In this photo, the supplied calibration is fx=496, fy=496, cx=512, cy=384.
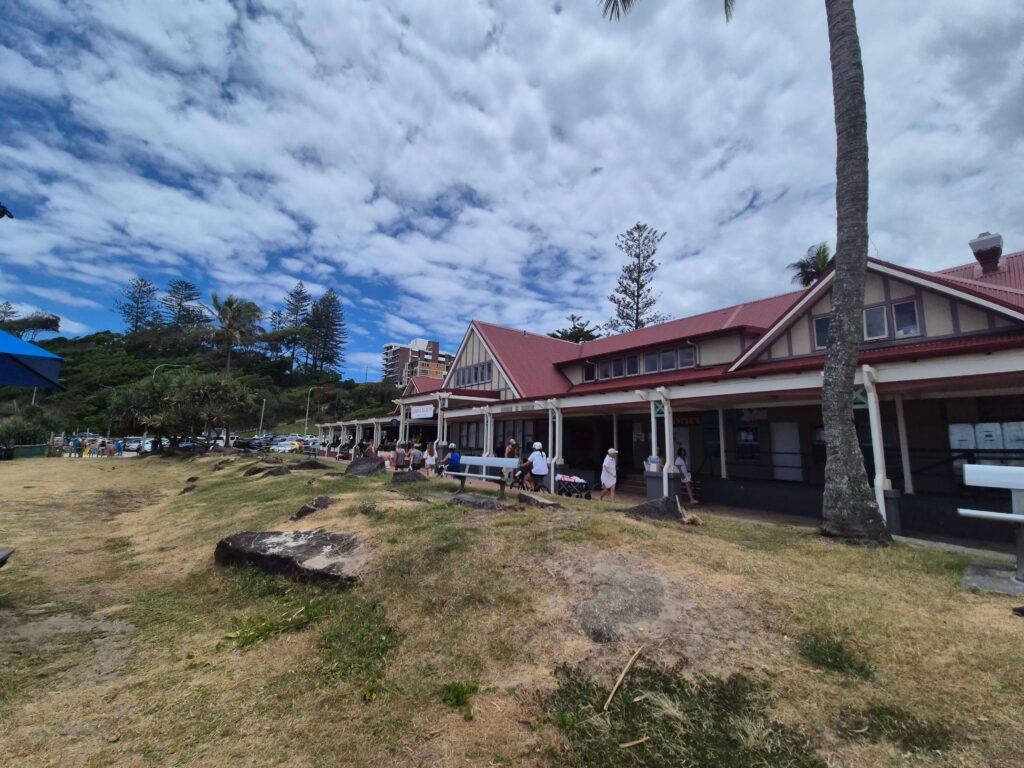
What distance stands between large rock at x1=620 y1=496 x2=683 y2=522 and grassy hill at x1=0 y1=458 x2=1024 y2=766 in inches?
60.7

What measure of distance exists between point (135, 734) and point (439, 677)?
1.96 m

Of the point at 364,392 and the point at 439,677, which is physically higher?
the point at 364,392

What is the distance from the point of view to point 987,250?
1409 centimetres

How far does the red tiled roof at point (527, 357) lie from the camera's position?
80.7 ft

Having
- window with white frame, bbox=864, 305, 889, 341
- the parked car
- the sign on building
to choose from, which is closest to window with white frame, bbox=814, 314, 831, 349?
window with white frame, bbox=864, 305, 889, 341

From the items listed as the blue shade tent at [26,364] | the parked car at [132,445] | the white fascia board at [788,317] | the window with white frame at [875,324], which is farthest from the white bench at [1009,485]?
the parked car at [132,445]

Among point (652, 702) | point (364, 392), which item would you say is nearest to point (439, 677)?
point (652, 702)

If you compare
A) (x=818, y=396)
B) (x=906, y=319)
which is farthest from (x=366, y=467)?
(x=906, y=319)

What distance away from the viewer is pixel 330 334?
9894cm

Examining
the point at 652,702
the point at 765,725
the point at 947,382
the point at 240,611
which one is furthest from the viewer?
the point at 947,382

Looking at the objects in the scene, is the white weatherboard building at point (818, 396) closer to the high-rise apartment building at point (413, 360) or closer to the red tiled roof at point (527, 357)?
the red tiled roof at point (527, 357)

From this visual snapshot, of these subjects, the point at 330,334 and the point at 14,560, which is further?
the point at 330,334

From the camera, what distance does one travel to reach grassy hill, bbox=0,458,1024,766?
2.89 metres

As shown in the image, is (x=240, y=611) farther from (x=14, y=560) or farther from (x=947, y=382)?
(x=947, y=382)
